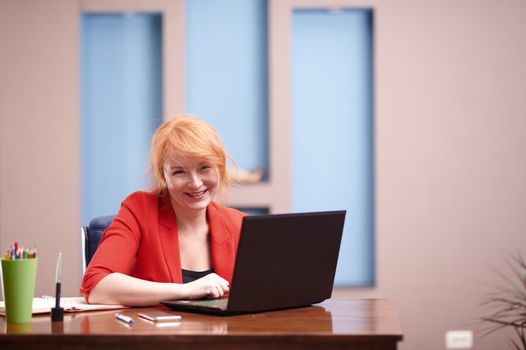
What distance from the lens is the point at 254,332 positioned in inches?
72.6

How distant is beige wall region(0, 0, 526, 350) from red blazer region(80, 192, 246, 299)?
2274 millimetres

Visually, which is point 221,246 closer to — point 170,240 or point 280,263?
point 170,240

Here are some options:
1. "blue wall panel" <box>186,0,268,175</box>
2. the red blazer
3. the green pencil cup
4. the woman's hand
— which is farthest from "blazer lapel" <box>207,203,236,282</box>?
"blue wall panel" <box>186,0,268,175</box>

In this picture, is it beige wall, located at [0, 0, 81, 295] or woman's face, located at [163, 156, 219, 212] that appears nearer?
woman's face, located at [163, 156, 219, 212]

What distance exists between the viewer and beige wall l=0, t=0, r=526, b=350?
16.0ft

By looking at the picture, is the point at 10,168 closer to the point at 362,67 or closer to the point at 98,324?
the point at 362,67

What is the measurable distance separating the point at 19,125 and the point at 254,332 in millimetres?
3460

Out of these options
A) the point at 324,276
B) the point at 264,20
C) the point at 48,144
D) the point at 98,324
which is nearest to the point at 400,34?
the point at 264,20

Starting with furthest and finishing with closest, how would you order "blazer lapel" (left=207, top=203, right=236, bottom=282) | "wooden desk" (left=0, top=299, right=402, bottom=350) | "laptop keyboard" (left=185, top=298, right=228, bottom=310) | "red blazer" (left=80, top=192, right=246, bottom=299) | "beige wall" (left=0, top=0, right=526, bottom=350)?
1. "beige wall" (left=0, top=0, right=526, bottom=350)
2. "blazer lapel" (left=207, top=203, right=236, bottom=282)
3. "red blazer" (left=80, top=192, right=246, bottom=299)
4. "laptop keyboard" (left=185, top=298, right=228, bottom=310)
5. "wooden desk" (left=0, top=299, right=402, bottom=350)

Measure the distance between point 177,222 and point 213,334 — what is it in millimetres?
940

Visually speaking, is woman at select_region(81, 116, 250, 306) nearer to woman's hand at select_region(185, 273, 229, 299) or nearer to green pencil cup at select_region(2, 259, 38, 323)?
woman's hand at select_region(185, 273, 229, 299)

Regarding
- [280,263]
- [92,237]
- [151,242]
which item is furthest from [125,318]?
[92,237]

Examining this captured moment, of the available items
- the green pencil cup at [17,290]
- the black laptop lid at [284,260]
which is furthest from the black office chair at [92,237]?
the black laptop lid at [284,260]

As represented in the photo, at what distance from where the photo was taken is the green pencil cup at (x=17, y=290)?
2080mm
